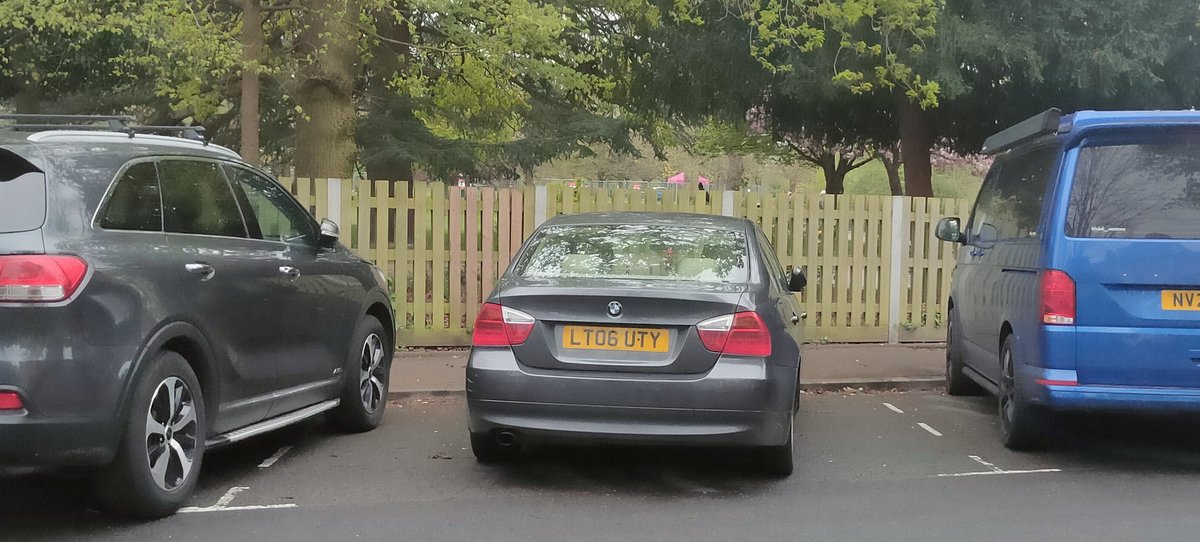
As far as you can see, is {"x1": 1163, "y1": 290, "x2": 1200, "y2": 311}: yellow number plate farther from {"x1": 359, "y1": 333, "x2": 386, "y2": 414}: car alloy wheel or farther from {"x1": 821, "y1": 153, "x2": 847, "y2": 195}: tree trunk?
{"x1": 821, "y1": 153, "x2": 847, "y2": 195}: tree trunk

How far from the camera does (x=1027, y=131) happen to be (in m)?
6.04

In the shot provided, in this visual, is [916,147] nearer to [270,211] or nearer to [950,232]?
[950,232]

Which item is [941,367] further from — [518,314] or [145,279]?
[145,279]

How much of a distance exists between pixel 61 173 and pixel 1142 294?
5207 millimetres

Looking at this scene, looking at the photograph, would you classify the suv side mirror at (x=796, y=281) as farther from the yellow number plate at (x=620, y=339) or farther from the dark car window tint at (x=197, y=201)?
the dark car window tint at (x=197, y=201)

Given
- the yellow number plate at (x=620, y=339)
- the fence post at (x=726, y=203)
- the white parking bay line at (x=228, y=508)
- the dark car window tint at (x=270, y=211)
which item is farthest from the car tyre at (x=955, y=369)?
the white parking bay line at (x=228, y=508)

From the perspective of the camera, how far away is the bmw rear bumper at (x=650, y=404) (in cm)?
468

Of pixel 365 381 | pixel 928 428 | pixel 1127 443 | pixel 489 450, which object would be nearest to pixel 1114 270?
pixel 1127 443

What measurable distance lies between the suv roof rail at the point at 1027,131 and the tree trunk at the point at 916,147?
7.42 meters

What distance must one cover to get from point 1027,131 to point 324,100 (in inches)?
312

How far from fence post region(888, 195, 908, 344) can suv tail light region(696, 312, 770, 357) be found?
243 inches

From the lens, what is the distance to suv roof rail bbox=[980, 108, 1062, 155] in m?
5.64

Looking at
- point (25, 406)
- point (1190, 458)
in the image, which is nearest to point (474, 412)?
point (25, 406)

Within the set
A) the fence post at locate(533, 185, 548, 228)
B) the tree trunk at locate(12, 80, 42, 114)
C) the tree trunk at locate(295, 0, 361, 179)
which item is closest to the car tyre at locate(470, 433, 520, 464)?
the fence post at locate(533, 185, 548, 228)
